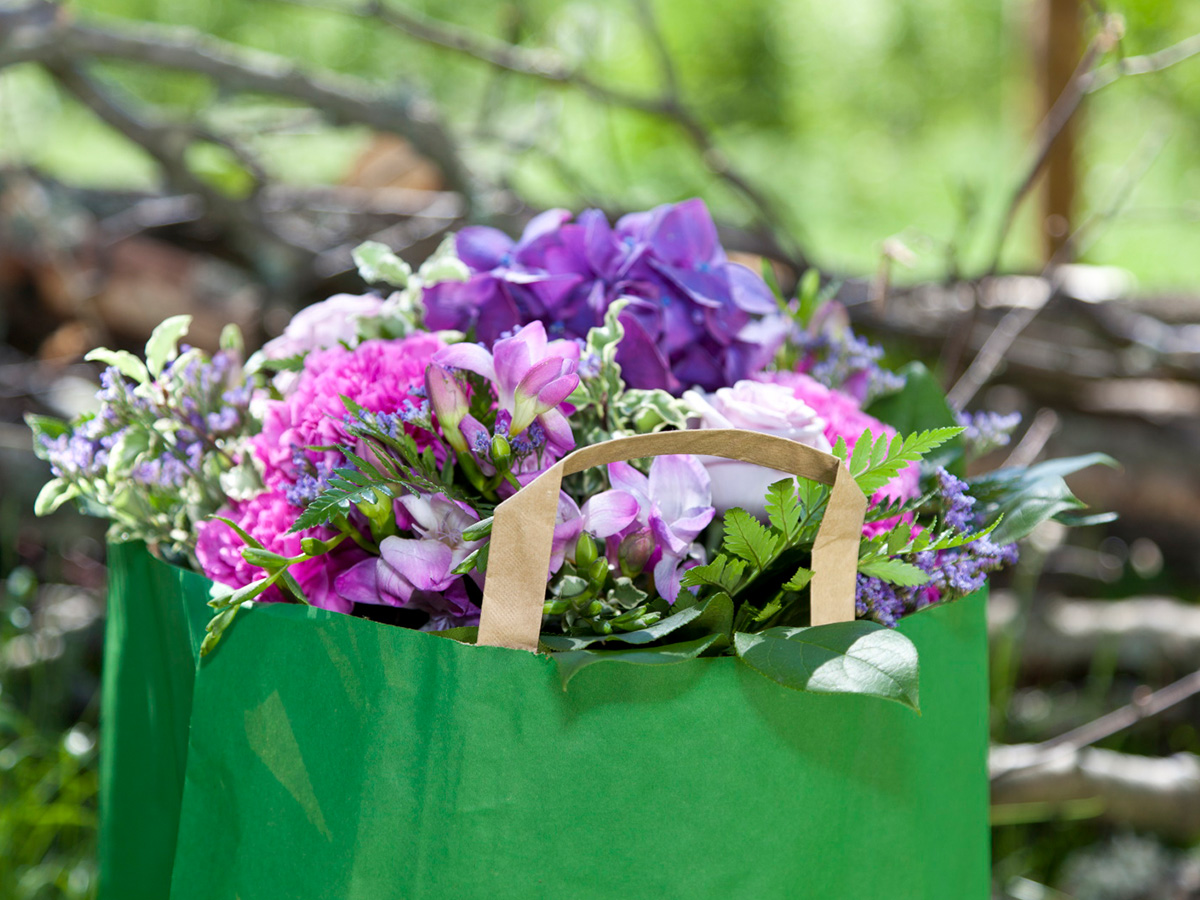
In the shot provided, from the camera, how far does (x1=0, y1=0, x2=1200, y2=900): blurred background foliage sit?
4.49ft

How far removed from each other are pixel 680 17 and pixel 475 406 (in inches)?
304

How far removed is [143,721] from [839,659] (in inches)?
19.9

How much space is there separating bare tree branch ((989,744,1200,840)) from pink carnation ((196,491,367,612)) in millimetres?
1028

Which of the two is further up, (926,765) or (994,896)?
(926,765)

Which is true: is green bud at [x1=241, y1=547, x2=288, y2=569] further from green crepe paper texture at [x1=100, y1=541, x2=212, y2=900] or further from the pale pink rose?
the pale pink rose

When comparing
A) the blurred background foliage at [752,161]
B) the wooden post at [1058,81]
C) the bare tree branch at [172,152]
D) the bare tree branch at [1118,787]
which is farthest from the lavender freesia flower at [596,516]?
the wooden post at [1058,81]

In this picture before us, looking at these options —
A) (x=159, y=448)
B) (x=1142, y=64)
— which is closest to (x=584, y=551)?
(x=159, y=448)

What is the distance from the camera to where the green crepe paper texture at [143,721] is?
677 mm

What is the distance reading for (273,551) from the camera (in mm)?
605

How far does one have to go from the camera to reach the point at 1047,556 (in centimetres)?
187

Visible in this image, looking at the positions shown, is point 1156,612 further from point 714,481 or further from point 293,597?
point 293,597

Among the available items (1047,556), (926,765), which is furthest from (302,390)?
(1047,556)

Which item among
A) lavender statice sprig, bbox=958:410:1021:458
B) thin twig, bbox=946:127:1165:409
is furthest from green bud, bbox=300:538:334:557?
thin twig, bbox=946:127:1165:409

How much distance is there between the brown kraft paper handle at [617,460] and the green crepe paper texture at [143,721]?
0.82 feet
